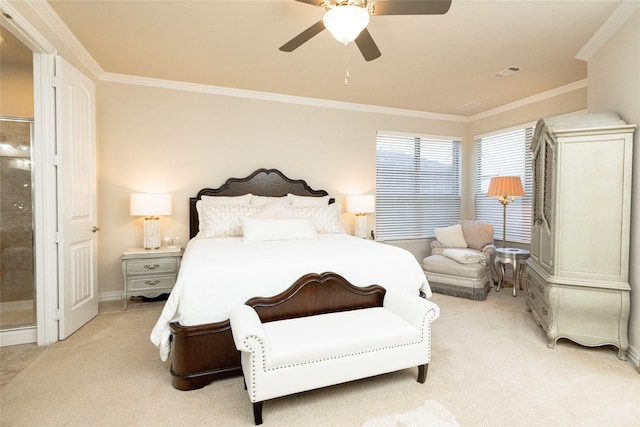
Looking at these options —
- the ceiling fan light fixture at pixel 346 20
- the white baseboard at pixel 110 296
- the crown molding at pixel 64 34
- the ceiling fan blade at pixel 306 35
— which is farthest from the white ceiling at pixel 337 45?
the white baseboard at pixel 110 296

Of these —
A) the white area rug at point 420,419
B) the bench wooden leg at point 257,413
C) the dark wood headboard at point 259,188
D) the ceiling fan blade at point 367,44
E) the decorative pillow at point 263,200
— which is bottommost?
the white area rug at point 420,419

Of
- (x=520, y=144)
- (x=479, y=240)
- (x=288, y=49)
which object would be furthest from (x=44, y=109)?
(x=520, y=144)

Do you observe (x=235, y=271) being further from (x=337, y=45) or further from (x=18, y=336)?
(x=337, y=45)

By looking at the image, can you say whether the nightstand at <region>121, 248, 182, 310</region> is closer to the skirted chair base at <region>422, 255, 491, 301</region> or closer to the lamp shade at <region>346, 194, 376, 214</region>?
the lamp shade at <region>346, 194, 376, 214</region>

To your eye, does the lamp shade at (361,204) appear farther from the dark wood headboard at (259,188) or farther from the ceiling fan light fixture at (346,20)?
the ceiling fan light fixture at (346,20)

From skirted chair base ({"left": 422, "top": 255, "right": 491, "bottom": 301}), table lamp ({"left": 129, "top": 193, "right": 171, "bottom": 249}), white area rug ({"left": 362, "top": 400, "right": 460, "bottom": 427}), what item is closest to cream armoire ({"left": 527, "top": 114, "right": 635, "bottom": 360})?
skirted chair base ({"left": 422, "top": 255, "right": 491, "bottom": 301})

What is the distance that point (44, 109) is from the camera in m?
2.71

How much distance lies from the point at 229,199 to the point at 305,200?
0.97 m

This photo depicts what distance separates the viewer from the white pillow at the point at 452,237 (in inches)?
187

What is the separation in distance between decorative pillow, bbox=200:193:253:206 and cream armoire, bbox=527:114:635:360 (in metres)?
3.19

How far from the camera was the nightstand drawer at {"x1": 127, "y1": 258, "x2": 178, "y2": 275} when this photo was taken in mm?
3572

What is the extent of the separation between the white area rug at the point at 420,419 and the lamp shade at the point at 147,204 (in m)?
3.05

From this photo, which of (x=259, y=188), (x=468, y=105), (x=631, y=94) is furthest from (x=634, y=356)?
(x=259, y=188)

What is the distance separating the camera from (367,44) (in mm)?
2348
